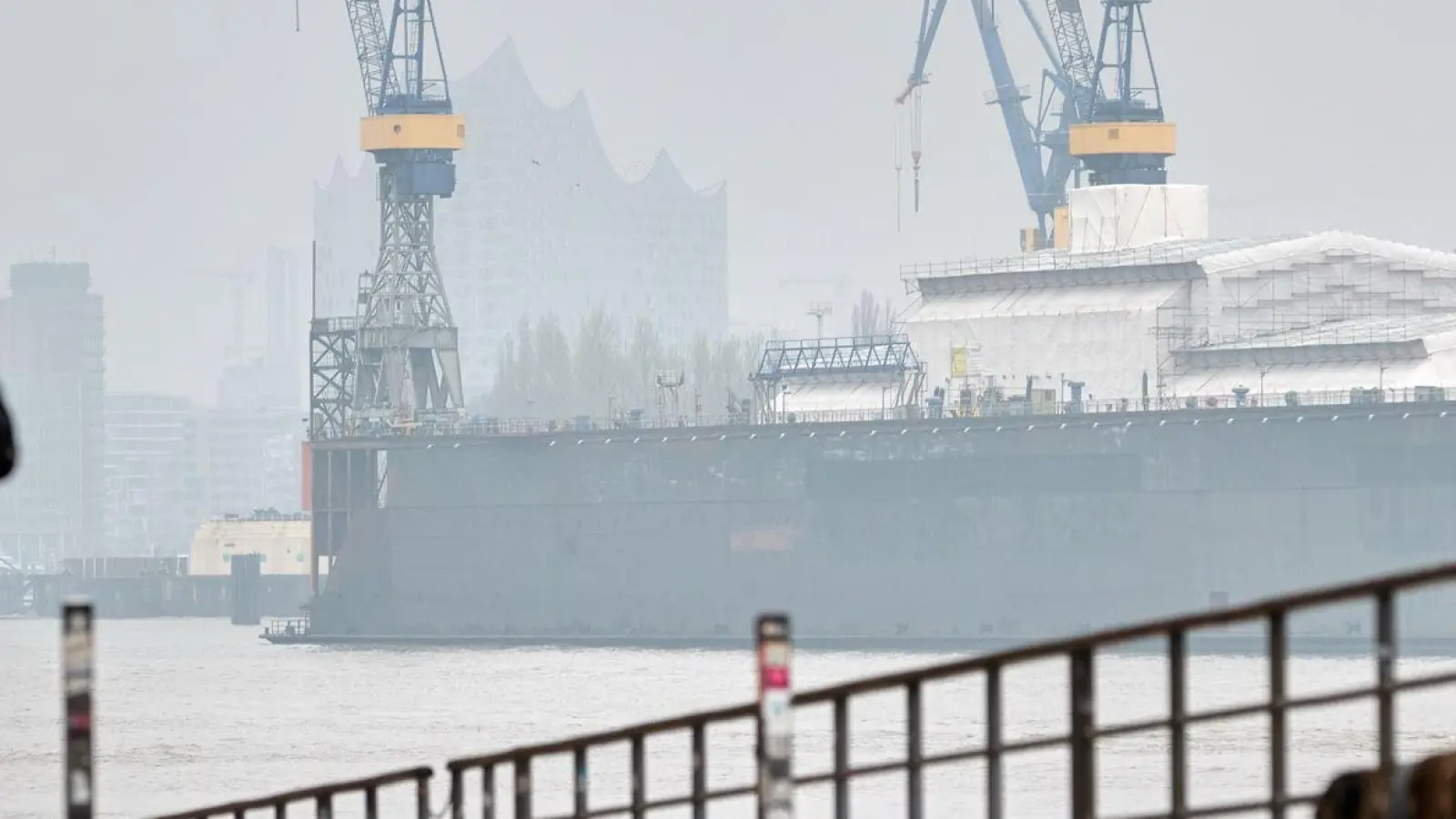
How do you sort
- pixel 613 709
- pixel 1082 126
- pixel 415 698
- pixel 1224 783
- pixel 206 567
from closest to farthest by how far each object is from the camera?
Result: pixel 1224 783
pixel 613 709
pixel 415 698
pixel 1082 126
pixel 206 567

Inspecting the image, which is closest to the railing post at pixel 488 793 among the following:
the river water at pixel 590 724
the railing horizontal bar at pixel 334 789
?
the railing horizontal bar at pixel 334 789

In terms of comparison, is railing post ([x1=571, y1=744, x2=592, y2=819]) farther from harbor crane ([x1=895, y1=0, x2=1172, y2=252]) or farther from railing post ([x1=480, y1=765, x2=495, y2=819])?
harbor crane ([x1=895, y1=0, x2=1172, y2=252])

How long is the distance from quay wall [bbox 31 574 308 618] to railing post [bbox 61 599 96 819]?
147 metres

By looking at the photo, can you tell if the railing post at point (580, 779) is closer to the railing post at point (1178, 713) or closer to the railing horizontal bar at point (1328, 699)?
the railing horizontal bar at point (1328, 699)

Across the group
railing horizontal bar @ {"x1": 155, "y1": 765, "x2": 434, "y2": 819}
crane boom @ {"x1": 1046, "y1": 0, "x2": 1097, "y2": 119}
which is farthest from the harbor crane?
railing horizontal bar @ {"x1": 155, "y1": 765, "x2": 434, "y2": 819}

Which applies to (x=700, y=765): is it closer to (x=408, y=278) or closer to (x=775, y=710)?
(x=775, y=710)

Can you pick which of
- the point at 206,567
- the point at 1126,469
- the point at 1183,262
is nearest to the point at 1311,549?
the point at 1126,469

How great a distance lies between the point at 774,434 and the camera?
106m

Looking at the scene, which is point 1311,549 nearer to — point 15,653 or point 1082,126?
point 1082,126

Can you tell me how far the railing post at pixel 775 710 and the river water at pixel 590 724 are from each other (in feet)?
97.6

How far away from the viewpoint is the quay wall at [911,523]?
314ft

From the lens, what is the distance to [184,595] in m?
158

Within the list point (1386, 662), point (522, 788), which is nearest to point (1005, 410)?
point (522, 788)

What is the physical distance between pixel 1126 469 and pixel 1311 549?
6224 millimetres
